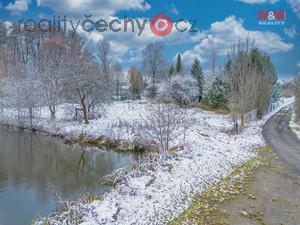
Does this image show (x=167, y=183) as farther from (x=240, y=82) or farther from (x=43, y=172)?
(x=240, y=82)

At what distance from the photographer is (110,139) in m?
16.6

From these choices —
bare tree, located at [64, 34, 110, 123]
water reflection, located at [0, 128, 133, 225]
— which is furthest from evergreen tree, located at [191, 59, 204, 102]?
water reflection, located at [0, 128, 133, 225]

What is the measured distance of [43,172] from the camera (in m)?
11.4

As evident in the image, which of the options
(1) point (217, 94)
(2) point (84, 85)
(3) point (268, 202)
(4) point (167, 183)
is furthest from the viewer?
(1) point (217, 94)

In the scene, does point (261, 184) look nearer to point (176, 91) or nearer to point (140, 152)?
point (140, 152)

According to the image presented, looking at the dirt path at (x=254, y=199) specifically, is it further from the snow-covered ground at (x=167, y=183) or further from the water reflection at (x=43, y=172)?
the water reflection at (x=43, y=172)

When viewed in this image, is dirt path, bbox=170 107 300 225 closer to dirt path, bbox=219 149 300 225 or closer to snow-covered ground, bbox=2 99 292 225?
dirt path, bbox=219 149 300 225

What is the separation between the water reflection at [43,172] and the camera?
8.01 m

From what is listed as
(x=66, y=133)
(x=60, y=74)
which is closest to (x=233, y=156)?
(x=66, y=133)

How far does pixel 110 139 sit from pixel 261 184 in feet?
33.4

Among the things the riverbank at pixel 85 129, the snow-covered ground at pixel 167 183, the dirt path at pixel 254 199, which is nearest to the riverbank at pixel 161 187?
the snow-covered ground at pixel 167 183

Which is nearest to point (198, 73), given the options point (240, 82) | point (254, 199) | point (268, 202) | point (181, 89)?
point (181, 89)

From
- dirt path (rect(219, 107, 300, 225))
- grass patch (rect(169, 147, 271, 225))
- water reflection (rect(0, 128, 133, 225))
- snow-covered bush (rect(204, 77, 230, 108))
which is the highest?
snow-covered bush (rect(204, 77, 230, 108))

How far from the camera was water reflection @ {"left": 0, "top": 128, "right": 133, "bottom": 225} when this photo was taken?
8.01 meters
